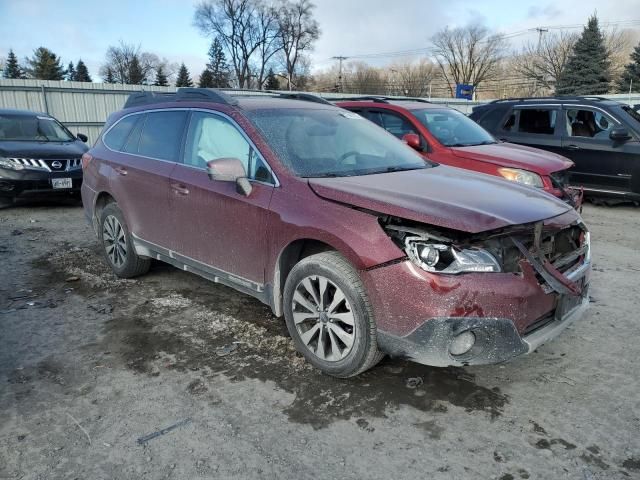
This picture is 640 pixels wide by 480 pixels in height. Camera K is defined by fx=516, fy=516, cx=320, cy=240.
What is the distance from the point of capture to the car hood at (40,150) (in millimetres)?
8516

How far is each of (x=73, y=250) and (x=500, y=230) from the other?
540 cm

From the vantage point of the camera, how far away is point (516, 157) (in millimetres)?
6758

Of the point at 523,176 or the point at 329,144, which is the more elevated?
the point at 329,144

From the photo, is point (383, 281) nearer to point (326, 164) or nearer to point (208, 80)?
point (326, 164)

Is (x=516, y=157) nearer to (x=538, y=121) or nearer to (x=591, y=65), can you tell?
(x=538, y=121)

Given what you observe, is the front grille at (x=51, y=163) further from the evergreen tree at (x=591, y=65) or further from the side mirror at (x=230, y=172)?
the evergreen tree at (x=591, y=65)

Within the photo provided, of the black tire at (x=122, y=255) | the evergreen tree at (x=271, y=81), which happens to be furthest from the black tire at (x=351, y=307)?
the evergreen tree at (x=271, y=81)

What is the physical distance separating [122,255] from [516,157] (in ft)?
16.3

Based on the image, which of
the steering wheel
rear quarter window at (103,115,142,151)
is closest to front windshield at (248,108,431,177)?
the steering wheel

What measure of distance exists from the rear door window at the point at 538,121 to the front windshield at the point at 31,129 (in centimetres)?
861

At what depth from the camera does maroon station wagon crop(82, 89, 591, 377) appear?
2.81 metres

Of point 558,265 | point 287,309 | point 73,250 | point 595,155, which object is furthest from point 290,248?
point 595,155

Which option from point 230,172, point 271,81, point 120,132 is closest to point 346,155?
point 230,172

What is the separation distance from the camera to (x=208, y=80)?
204 feet
